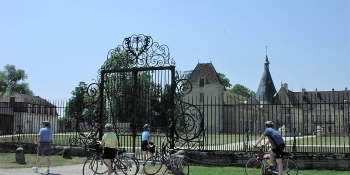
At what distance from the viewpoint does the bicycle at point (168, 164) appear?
1229 centimetres

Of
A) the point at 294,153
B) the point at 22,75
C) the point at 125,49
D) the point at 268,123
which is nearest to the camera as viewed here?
the point at 268,123

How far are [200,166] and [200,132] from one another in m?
1.32

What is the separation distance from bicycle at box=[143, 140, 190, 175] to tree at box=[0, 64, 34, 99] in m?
67.4

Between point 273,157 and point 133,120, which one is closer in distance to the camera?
point 273,157

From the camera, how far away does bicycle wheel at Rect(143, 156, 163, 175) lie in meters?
12.8

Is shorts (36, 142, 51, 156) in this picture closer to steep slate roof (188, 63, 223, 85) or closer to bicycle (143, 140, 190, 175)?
bicycle (143, 140, 190, 175)

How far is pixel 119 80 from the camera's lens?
17672 millimetres

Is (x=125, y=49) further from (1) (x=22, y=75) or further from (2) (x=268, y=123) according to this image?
(1) (x=22, y=75)

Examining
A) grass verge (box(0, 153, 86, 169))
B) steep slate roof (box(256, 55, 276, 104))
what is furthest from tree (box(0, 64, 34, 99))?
grass verge (box(0, 153, 86, 169))

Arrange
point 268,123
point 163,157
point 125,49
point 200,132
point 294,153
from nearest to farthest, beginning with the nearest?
point 268,123 → point 163,157 → point 294,153 → point 200,132 → point 125,49

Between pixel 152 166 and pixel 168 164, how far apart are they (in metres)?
0.75

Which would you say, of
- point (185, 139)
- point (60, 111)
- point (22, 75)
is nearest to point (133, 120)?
point (185, 139)

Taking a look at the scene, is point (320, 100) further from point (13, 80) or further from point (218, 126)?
point (13, 80)

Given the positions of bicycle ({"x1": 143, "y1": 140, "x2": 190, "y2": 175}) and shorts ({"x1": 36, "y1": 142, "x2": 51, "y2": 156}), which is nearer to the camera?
bicycle ({"x1": 143, "y1": 140, "x2": 190, "y2": 175})
